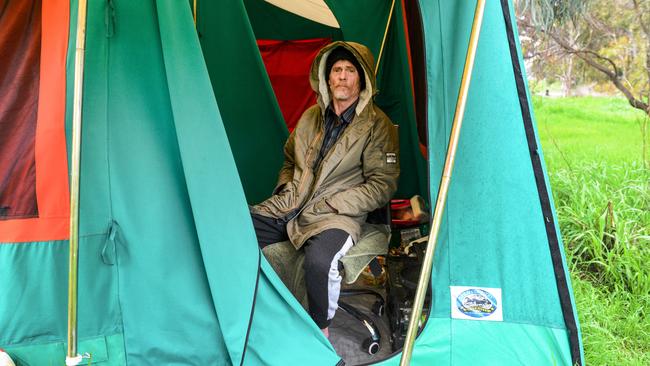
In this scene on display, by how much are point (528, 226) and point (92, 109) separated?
1.57 meters

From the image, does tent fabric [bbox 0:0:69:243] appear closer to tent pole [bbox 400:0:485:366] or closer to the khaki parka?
the khaki parka

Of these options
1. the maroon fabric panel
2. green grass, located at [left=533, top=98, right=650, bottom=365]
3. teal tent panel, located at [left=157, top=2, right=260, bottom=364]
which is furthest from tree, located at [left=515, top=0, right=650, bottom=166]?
the maroon fabric panel

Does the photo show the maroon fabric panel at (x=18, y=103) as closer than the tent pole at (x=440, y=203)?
No

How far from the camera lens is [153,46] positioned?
178 cm

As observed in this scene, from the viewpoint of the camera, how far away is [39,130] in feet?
5.89

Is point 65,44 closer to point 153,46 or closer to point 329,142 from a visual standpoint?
point 153,46

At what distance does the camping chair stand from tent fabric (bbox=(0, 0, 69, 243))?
34.8 inches

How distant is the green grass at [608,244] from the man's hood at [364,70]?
4.77 feet

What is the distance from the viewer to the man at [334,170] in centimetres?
220

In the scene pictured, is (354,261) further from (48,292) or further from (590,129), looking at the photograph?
(590,129)

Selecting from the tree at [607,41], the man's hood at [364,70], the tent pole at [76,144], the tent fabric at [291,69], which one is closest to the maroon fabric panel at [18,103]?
the tent pole at [76,144]

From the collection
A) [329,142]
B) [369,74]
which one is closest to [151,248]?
[329,142]

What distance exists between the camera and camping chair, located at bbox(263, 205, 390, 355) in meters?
2.17

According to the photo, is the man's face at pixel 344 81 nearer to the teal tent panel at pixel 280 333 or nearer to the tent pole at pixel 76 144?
the teal tent panel at pixel 280 333
